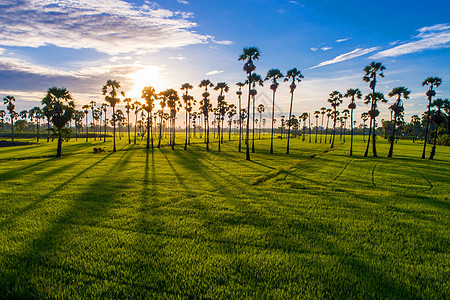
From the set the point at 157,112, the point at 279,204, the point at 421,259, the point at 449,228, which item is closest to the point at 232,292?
the point at 421,259

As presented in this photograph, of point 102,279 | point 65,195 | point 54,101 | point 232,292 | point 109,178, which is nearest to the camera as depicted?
point 232,292

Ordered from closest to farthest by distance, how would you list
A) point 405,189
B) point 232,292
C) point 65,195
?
point 232,292, point 65,195, point 405,189

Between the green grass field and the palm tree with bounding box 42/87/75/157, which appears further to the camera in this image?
the palm tree with bounding box 42/87/75/157

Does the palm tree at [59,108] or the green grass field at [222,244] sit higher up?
the palm tree at [59,108]

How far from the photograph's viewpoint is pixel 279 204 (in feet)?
47.1

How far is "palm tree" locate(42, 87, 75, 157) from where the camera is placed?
139ft

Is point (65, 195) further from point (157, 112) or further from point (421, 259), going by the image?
point (157, 112)

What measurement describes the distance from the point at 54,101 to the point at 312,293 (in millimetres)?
54935

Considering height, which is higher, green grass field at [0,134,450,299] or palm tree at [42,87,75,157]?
palm tree at [42,87,75,157]

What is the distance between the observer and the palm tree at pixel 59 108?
1662 inches

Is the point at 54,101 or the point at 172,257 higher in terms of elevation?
the point at 54,101

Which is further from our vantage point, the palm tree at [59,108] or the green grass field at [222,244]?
the palm tree at [59,108]

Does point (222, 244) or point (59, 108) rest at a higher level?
point (59, 108)

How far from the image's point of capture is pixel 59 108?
43.2 meters
